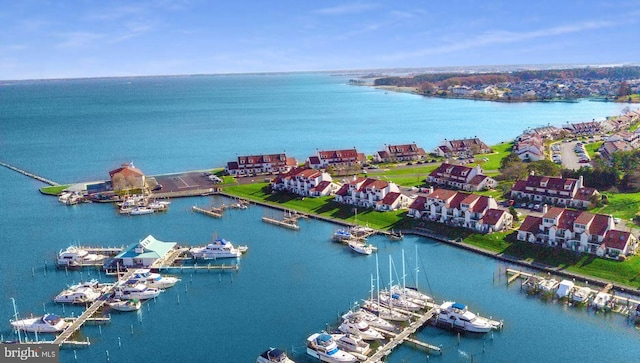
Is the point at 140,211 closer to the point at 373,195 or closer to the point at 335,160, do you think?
the point at 373,195

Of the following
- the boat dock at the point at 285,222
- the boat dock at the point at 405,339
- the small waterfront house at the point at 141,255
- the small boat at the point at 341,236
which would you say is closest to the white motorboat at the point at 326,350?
the boat dock at the point at 405,339

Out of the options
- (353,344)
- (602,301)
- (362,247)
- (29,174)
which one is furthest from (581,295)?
(29,174)

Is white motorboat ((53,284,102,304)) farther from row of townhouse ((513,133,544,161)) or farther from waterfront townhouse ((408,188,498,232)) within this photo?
row of townhouse ((513,133,544,161))

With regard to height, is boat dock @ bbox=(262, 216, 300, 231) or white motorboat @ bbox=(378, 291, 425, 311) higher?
boat dock @ bbox=(262, 216, 300, 231)

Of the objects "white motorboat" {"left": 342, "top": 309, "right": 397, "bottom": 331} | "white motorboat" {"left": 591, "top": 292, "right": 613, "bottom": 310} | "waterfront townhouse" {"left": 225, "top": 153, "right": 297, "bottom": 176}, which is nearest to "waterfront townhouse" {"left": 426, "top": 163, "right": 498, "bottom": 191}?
"waterfront townhouse" {"left": 225, "top": 153, "right": 297, "bottom": 176}

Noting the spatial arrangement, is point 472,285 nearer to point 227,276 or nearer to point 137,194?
point 227,276

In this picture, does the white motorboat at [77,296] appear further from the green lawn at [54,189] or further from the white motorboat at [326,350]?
the green lawn at [54,189]

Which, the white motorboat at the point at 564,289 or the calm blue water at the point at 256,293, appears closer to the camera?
the calm blue water at the point at 256,293
